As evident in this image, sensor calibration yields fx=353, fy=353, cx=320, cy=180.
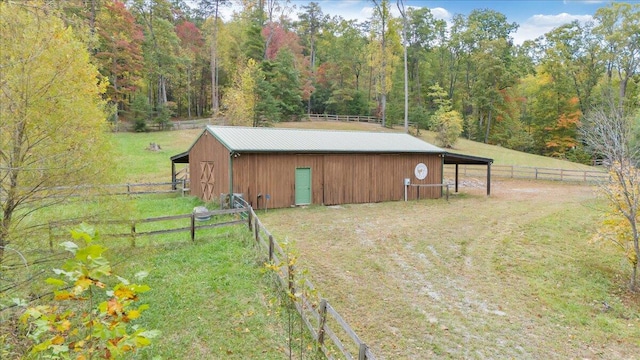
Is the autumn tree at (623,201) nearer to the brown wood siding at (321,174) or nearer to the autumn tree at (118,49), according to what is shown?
the brown wood siding at (321,174)

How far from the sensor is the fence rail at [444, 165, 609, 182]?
951 inches

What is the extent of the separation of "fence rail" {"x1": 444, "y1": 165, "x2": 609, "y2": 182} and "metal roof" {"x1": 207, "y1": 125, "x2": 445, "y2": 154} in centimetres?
1042

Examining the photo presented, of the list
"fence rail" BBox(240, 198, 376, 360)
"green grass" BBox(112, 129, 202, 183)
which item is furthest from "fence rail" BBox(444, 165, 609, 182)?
"fence rail" BBox(240, 198, 376, 360)

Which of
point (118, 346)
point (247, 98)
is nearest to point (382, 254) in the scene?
point (118, 346)

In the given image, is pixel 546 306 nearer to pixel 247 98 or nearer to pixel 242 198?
pixel 242 198

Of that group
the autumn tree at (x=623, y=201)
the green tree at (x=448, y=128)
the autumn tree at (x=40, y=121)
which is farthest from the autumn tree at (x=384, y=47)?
the autumn tree at (x=40, y=121)

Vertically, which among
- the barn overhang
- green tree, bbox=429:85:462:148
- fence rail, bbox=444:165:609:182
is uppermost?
green tree, bbox=429:85:462:148

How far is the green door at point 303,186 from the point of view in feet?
45.4

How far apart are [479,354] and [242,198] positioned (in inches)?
349

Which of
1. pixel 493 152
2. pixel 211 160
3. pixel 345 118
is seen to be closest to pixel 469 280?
pixel 211 160

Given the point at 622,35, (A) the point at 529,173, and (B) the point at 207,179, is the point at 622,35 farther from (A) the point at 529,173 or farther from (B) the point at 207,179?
(B) the point at 207,179

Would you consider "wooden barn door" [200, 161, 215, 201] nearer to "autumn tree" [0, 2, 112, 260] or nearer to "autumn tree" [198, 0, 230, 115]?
"autumn tree" [0, 2, 112, 260]

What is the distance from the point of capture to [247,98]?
27203 mm

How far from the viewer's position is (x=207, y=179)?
14680mm
